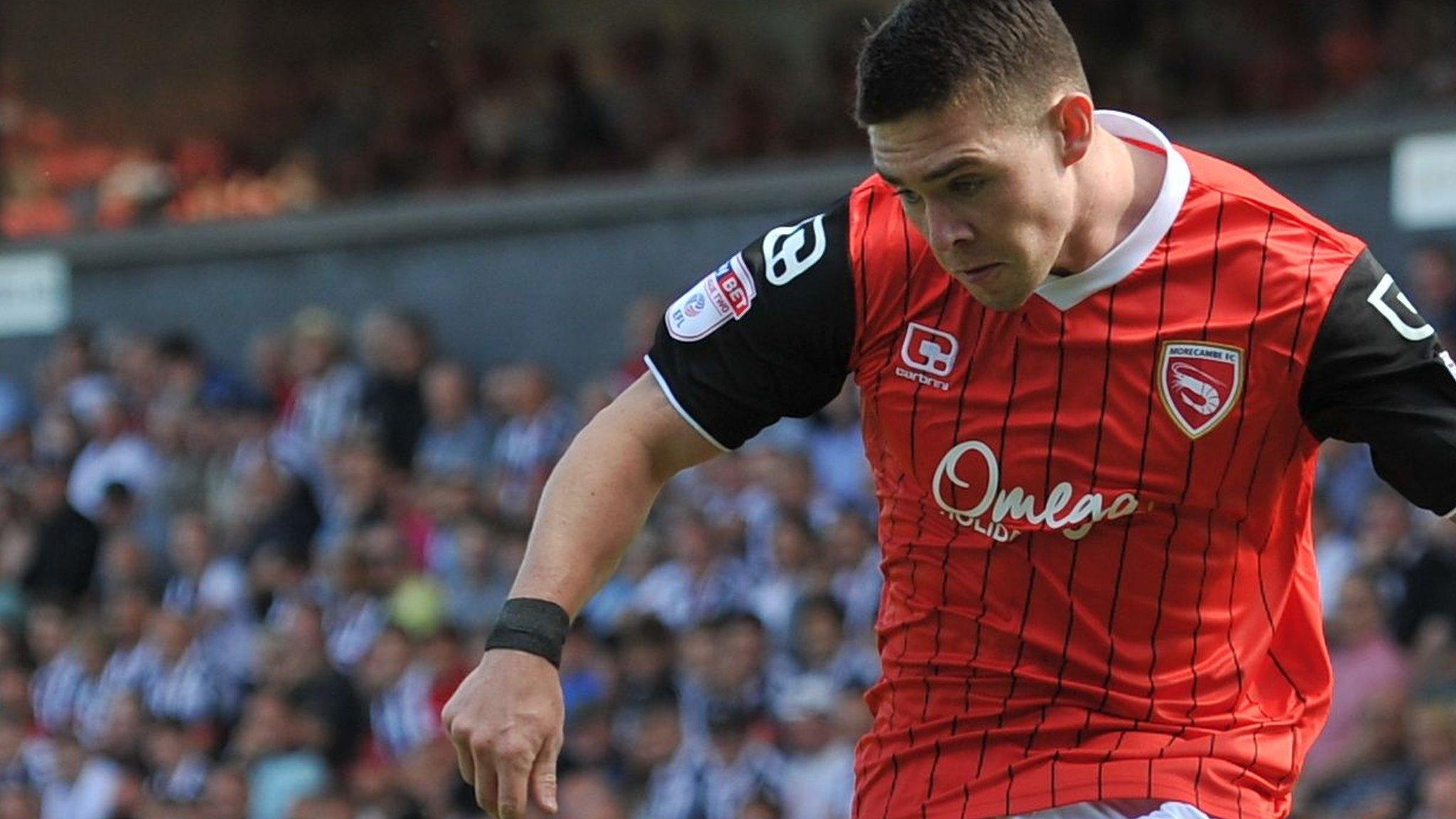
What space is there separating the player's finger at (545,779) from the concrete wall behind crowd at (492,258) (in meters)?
9.82

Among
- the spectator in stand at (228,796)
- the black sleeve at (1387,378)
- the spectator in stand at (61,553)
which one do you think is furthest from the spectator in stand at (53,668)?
the black sleeve at (1387,378)

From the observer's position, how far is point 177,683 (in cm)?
1229

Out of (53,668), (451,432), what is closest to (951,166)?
(451,432)

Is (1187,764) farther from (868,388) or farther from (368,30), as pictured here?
(368,30)

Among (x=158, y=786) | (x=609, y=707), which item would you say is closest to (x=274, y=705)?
(x=158, y=786)

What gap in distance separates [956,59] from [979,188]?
0.59 ft

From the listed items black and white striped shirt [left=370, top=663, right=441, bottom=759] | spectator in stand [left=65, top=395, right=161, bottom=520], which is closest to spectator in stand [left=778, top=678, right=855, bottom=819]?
black and white striped shirt [left=370, top=663, right=441, bottom=759]

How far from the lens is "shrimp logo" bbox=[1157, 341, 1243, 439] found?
11.7 feet

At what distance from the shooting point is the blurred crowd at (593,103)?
13828mm

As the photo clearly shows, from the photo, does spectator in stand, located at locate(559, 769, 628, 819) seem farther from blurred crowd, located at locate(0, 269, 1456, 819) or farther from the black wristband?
the black wristband

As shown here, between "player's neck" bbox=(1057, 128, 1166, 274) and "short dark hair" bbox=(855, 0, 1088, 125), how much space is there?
0.61ft

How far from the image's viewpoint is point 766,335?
145 inches

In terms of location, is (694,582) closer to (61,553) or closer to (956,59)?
(61,553)

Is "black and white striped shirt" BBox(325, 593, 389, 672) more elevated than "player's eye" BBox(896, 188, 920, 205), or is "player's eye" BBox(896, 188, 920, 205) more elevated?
"player's eye" BBox(896, 188, 920, 205)
